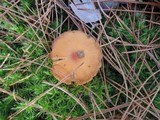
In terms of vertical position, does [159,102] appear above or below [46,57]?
below

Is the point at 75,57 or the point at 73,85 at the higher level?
the point at 75,57

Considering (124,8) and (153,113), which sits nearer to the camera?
(153,113)

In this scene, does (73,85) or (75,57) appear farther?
(73,85)

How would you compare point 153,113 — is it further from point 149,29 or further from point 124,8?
point 124,8

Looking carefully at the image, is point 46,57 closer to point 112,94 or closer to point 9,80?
point 9,80

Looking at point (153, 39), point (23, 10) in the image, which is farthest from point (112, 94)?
point (23, 10)

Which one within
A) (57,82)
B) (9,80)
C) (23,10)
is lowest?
(57,82)

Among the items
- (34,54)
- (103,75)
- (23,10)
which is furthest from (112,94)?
(23,10)
